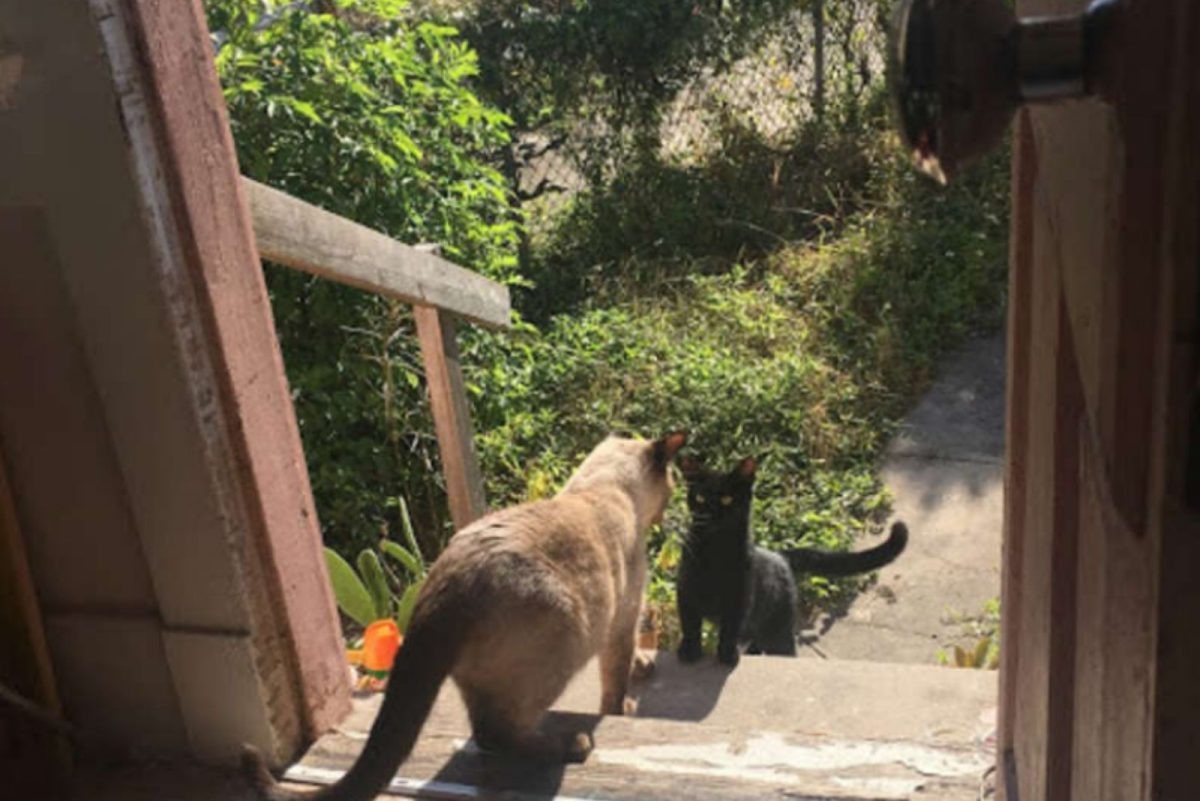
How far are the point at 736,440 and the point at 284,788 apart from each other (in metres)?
3.90

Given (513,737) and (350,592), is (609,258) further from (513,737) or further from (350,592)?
(513,737)

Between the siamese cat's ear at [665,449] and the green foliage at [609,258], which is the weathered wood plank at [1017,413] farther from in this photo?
the green foliage at [609,258]

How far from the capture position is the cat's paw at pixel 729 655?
388 cm

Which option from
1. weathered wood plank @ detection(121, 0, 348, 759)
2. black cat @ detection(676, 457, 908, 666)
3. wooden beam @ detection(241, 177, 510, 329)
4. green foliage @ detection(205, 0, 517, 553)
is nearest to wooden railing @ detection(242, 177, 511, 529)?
wooden beam @ detection(241, 177, 510, 329)

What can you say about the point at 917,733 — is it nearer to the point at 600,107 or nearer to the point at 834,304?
the point at 834,304

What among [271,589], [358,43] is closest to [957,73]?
[271,589]

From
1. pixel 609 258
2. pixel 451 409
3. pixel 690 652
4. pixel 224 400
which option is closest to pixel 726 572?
pixel 690 652

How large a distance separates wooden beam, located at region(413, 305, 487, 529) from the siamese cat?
2.32ft

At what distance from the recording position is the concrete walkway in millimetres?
5074

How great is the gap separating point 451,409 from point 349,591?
606 millimetres

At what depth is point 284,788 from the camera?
249 centimetres

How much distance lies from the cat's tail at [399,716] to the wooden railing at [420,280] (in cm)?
82

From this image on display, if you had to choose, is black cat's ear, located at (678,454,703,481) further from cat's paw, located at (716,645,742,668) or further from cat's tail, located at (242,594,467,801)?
cat's tail, located at (242,594,467,801)

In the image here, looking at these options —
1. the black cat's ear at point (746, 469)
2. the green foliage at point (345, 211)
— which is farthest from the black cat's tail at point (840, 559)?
the green foliage at point (345, 211)
